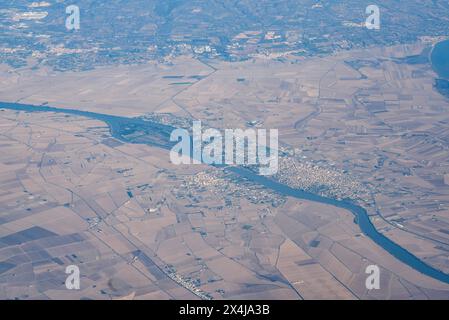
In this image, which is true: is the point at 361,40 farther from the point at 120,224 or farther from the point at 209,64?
the point at 120,224

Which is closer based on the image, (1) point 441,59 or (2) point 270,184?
(2) point 270,184

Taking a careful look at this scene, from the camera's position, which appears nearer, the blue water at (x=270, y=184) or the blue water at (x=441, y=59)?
the blue water at (x=270, y=184)

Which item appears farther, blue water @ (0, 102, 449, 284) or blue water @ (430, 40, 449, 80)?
blue water @ (430, 40, 449, 80)

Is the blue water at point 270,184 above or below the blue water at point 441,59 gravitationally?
below

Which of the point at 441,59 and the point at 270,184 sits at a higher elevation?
the point at 441,59

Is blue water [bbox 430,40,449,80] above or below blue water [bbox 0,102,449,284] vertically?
above
